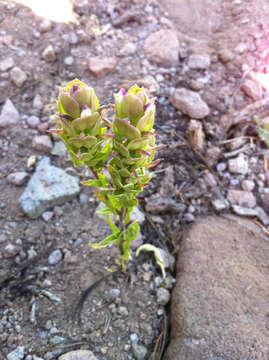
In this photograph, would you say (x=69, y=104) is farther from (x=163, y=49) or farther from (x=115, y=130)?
(x=163, y=49)

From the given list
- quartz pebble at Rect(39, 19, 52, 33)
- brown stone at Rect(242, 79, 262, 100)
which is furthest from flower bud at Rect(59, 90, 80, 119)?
quartz pebble at Rect(39, 19, 52, 33)

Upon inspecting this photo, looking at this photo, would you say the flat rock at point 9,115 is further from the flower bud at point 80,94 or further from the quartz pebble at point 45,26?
the flower bud at point 80,94

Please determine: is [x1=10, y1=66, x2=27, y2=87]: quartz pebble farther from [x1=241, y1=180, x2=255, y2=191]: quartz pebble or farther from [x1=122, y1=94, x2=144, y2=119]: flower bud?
[x1=241, y1=180, x2=255, y2=191]: quartz pebble

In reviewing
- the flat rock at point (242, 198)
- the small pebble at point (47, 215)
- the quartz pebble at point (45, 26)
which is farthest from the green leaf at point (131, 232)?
the quartz pebble at point (45, 26)

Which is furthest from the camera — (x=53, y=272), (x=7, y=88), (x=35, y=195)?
(x=7, y=88)

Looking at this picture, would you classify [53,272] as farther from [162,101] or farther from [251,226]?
[162,101]

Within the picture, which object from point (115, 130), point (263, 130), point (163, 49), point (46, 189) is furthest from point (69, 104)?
point (163, 49)

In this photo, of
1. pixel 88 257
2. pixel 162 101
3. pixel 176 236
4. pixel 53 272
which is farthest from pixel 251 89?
pixel 53 272
